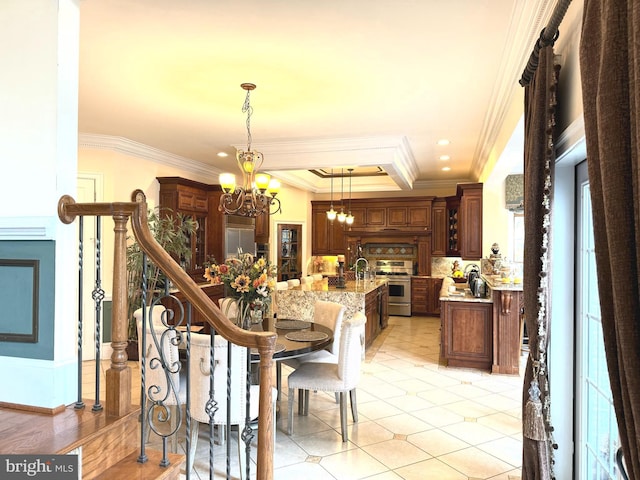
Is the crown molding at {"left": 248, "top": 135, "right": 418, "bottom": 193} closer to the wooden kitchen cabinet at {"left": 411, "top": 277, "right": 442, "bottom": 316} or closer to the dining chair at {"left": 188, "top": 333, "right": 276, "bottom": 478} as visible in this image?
the dining chair at {"left": 188, "top": 333, "right": 276, "bottom": 478}

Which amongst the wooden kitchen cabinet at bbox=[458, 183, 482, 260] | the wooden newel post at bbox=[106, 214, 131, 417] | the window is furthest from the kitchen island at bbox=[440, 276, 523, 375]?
the wooden newel post at bbox=[106, 214, 131, 417]

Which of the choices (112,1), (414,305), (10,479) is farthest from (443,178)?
(10,479)

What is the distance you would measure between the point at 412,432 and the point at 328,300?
2665 mm

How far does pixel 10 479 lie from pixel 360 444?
2312 millimetres

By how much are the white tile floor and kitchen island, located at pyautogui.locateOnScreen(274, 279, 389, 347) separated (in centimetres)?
92

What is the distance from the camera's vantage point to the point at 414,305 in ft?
30.1

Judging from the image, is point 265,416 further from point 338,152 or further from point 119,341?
point 338,152

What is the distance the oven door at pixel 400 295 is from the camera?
9.12 m

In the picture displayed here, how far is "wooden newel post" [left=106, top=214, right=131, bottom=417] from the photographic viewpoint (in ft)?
6.40

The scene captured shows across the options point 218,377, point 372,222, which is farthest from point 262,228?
point 218,377

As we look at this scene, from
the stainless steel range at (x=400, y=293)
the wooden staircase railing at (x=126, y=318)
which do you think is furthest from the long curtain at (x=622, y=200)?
the stainless steel range at (x=400, y=293)

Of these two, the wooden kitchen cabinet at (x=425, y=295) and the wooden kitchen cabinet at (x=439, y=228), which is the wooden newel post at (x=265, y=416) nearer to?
the wooden kitchen cabinet at (x=425, y=295)

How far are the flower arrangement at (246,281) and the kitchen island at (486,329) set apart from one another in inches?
114

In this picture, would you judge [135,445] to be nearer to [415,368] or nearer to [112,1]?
[112,1]
